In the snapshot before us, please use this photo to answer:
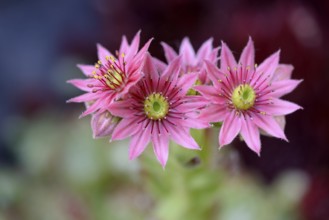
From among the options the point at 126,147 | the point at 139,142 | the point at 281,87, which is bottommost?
the point at 139,142

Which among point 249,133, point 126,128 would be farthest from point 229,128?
point 126,128

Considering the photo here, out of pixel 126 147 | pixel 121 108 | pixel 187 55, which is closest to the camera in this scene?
pixel 121 108

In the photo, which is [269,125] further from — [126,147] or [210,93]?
[126,147]

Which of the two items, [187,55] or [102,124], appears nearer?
[102,124]

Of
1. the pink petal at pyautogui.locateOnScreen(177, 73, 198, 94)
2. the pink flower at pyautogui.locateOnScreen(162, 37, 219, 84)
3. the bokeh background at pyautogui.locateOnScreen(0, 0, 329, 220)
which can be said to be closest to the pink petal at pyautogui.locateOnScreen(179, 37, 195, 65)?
the pink flower at pyautogui.locateOnScreen(162, 37, 219, 84)

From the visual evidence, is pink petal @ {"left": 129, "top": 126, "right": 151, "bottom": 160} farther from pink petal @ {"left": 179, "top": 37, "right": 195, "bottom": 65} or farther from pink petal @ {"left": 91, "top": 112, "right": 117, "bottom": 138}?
pink petal @ {"left": 179, "top": 37, "right": 195, "bottom": 65}

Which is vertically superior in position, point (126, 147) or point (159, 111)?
point (126, 147)

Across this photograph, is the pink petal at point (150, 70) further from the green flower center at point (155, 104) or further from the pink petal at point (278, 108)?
the pink petal at point (278, 108)
